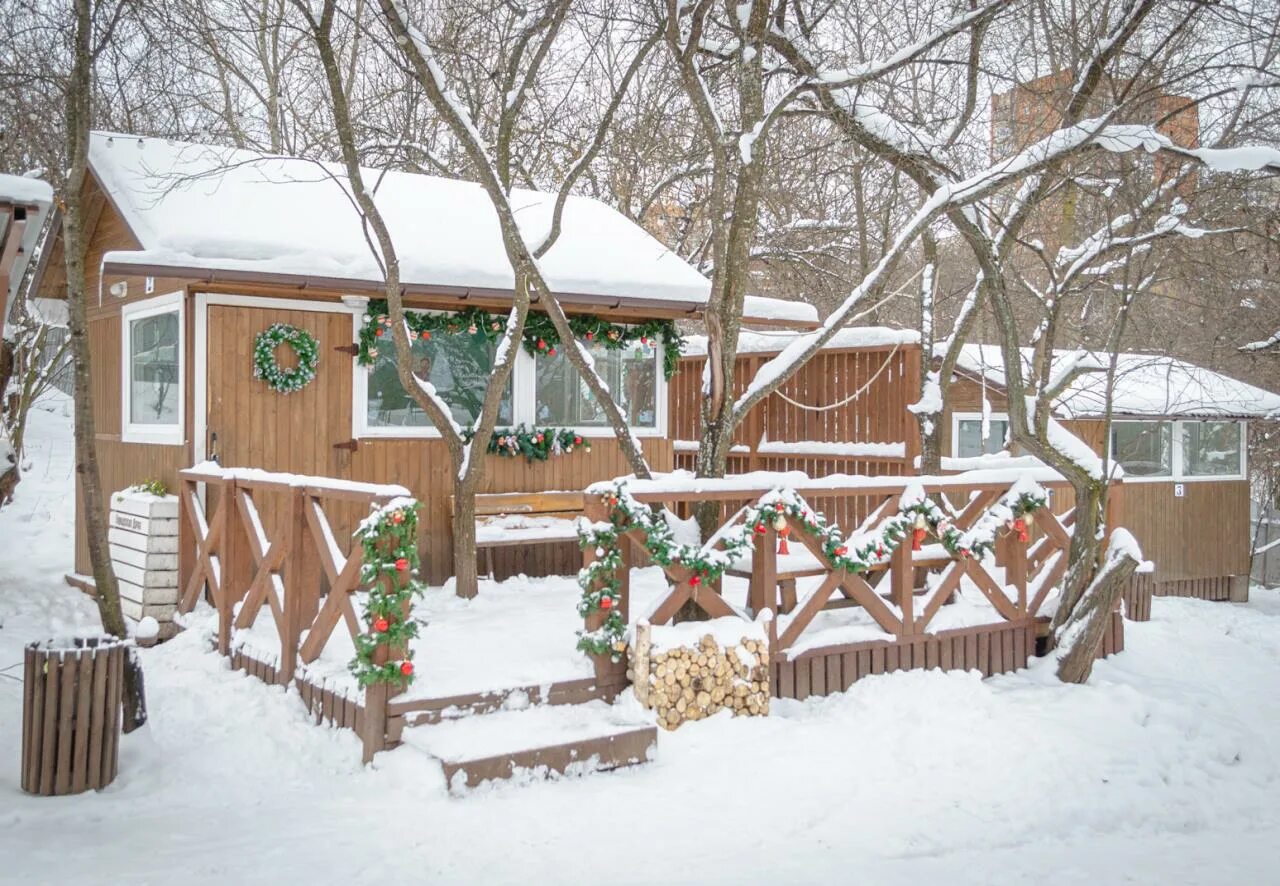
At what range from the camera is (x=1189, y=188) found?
372 inches

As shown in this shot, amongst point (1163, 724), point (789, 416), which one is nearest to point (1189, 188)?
point (789, 416)

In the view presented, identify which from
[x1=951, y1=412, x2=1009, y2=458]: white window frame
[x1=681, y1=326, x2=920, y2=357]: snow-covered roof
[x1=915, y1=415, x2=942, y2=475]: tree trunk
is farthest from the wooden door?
[x1=951, y1=412, x2=1009, y2=458]: white window frame

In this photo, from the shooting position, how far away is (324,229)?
8.16 m

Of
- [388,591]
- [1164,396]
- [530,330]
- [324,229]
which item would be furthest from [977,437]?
[388,591]

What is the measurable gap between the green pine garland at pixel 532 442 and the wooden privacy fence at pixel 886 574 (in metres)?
2.16

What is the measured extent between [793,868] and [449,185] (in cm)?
737

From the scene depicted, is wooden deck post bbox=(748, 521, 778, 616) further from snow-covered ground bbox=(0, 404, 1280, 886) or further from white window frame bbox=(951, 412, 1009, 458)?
white window frame bbox=(951, 412, 1009, 458)

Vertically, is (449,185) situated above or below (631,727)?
above

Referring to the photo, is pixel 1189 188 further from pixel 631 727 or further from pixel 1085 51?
pixel 631 727

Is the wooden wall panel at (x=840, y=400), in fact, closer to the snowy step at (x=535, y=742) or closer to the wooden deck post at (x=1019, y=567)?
the wooden deck post at (x=1019, y=567)

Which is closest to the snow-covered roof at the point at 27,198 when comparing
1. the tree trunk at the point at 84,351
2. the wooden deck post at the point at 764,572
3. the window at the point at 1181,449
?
the tree trunk at the point at 84,351

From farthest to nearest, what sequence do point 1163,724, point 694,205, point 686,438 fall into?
point 694,205 → point 686,438 → point 1163,724

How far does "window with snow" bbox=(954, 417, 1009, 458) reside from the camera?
12742 mm

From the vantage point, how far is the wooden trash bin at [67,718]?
478cm
